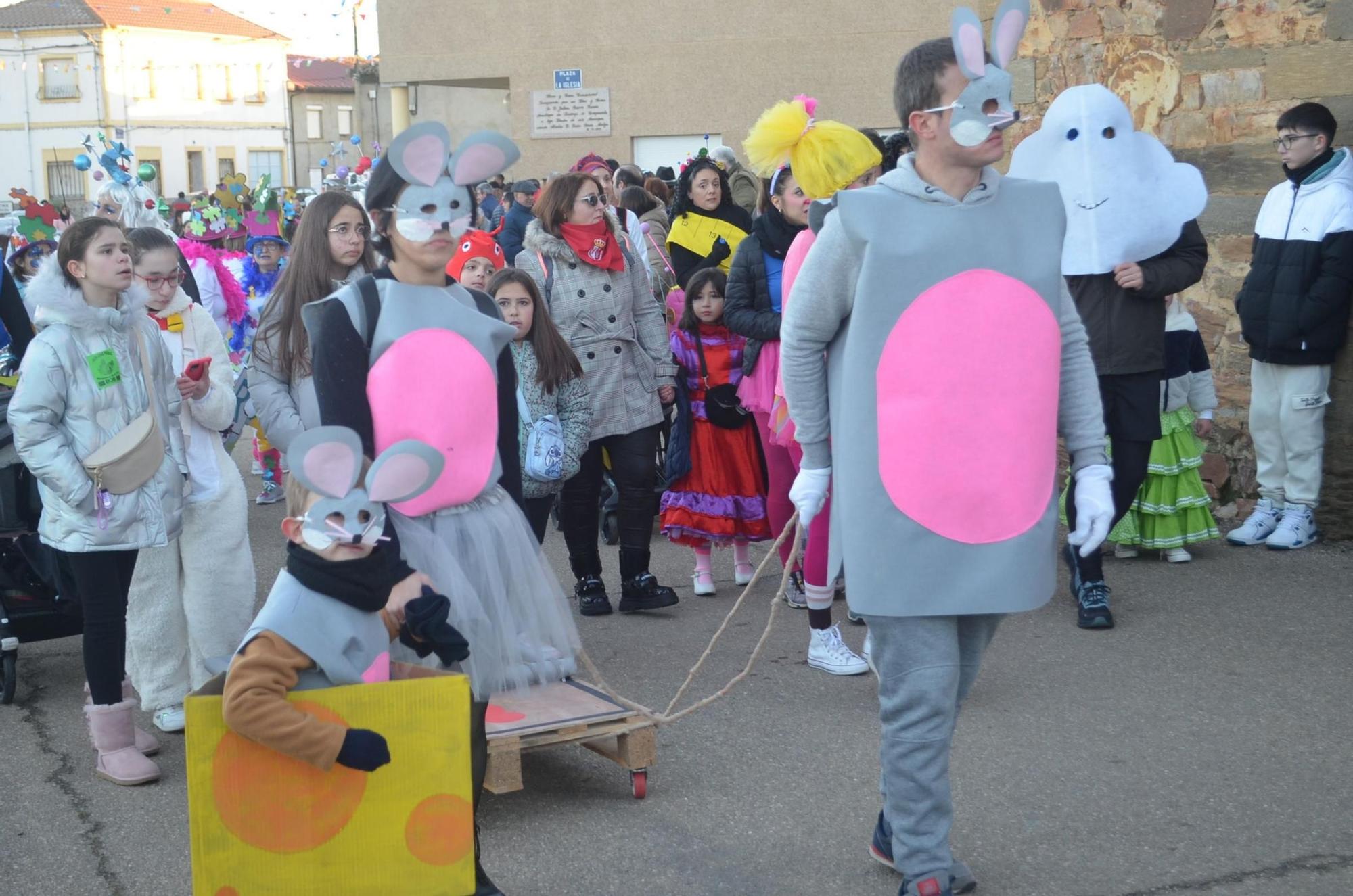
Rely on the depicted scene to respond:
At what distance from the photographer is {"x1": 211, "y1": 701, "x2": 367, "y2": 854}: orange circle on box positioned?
283 centimetres

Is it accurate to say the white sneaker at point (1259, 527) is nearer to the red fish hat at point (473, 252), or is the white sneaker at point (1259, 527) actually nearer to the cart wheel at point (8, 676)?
the red fish hat at point (473, 252)

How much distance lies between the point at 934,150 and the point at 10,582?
375 cm

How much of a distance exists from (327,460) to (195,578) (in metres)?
2.31

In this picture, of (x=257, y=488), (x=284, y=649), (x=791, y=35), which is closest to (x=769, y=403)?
(x=284, y=649)

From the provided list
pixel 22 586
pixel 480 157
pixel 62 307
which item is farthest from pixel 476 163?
pixel 22 586

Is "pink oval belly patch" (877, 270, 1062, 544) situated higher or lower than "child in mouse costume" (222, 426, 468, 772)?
higher

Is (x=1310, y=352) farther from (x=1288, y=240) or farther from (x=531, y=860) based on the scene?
(x=531, y=860)

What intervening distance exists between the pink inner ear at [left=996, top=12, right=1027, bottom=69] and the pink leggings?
Result: 7.12 feet

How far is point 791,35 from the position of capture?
24.7 meters

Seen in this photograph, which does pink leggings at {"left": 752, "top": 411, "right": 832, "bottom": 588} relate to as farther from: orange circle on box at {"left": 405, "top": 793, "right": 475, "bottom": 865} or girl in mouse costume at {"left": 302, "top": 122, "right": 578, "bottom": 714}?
orange circle on box at {"left": 405, "top": 793, "right": 475, "bottom": 865}

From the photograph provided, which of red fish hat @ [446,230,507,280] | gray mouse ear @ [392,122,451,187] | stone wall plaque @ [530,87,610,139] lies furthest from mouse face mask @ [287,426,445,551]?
stone wall plaque @ [530,87,610,139]

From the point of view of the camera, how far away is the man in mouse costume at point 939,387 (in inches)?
124

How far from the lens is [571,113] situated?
2592cm

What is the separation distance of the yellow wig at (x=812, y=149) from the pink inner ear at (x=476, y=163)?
133 centimetres
